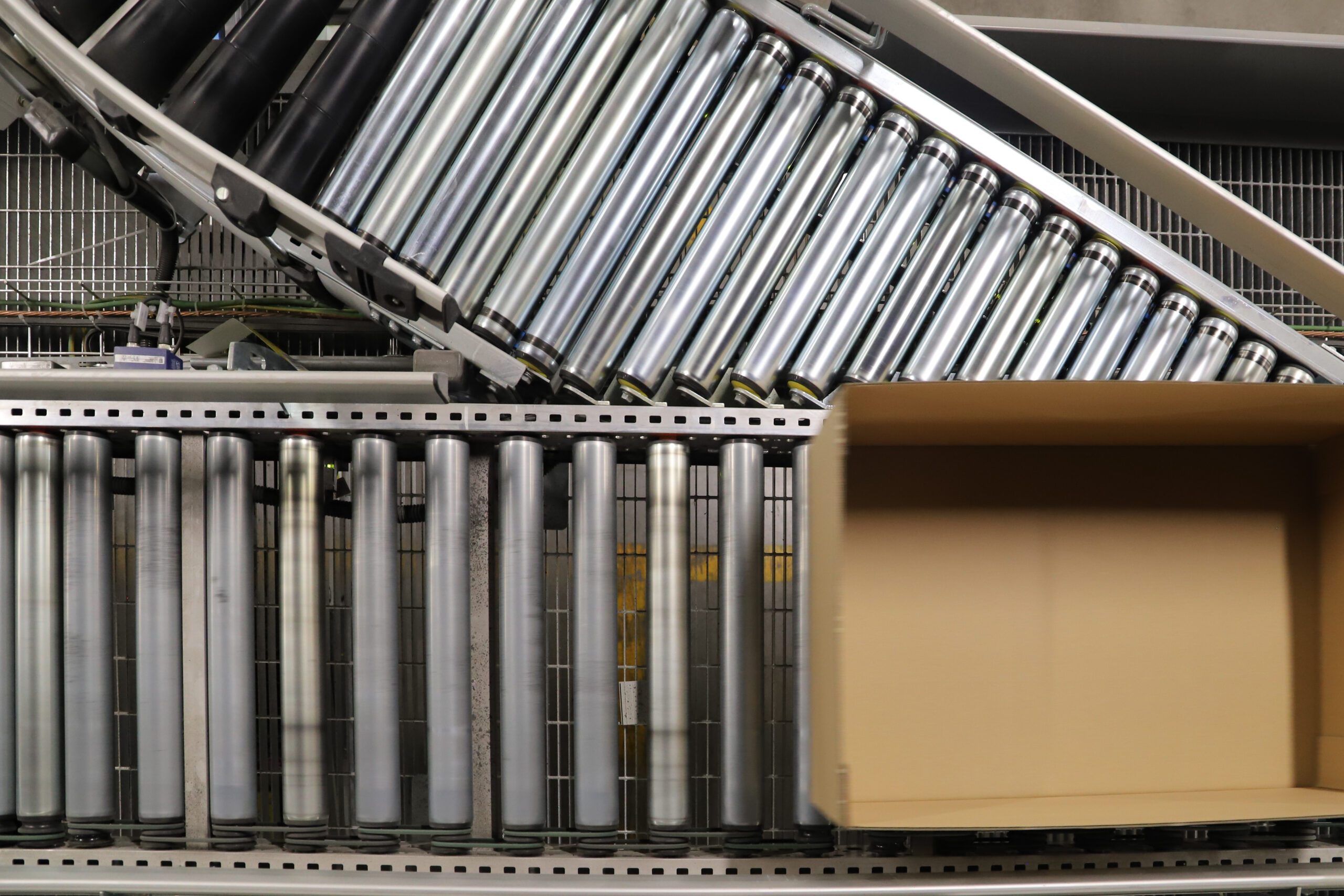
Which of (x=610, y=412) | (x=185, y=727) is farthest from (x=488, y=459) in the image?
(x=185, y=727)

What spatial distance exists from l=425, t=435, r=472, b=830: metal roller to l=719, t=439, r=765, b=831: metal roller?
302mm

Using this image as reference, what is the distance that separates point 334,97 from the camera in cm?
103

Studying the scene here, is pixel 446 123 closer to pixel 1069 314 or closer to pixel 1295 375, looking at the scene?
pixel 1069 314

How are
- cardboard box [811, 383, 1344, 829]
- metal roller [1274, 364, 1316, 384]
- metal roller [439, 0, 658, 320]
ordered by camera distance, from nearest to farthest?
1. cardboard box [811, 383, 1344, 829]
2. metal roller [439, 0, 658, 320]
3. metal roller [1274, 364, 1316, 384]

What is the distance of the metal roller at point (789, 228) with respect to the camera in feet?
3.35

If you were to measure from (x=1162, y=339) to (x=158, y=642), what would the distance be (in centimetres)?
132

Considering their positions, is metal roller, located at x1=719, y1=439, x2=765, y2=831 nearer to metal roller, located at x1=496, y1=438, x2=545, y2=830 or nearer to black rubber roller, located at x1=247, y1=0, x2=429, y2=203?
metal roller, located at x1=496, y1=438, x2=545, y2=830

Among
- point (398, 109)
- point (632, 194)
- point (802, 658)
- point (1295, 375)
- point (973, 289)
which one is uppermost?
point (398, 109)

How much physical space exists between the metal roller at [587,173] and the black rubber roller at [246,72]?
0.40m

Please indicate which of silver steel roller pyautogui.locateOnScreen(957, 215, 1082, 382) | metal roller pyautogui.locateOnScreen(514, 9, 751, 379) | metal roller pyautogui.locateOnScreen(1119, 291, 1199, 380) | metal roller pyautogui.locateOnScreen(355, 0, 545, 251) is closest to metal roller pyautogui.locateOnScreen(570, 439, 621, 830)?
metal roller pyautogui.locateOnScreen(514, 9, 751, 379)

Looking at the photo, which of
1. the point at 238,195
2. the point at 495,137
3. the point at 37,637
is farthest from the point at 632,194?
the point at 37,637

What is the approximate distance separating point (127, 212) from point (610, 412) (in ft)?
3.50

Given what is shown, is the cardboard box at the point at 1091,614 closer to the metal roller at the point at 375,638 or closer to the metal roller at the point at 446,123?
the metal roller at the point at 375,638

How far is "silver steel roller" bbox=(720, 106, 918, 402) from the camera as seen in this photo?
3.33ft
